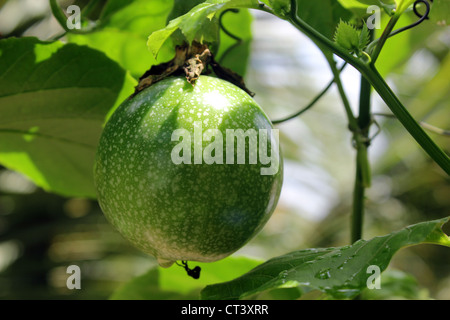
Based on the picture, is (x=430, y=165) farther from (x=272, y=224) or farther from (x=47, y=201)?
(x=47, y=201)

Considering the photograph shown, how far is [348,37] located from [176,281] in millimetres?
454

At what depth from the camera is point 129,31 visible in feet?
2.50

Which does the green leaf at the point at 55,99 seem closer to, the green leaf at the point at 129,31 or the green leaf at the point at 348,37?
the green leaf at the point at 129,31

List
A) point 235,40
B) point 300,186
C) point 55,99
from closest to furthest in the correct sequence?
point 55,99 < point 235,40 < point 300,186

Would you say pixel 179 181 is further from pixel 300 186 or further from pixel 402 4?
pixel 300 186

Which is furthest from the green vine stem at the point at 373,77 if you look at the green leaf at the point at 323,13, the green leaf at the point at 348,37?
the green leaf at the point at 323,13

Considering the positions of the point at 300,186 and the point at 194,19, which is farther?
the point at 300,186

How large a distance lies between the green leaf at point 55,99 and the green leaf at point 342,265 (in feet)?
1.04

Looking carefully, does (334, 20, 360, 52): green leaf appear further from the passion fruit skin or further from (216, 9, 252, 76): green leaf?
(216, 9, 252, 76): green leaf

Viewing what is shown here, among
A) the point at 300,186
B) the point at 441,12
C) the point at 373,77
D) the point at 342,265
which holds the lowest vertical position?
the point at 342,265

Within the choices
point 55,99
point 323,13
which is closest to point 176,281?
point 55,99

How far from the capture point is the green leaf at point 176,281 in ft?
2.43

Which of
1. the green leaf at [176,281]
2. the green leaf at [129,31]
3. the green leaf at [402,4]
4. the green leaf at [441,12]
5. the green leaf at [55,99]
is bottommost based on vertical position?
the green leaf at [176,281]

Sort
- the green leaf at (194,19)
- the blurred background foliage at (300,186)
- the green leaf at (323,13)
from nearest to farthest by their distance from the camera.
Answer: the green leaf at (194,19) → the green leaf at (323,13) → the blurred background foliage at (300,186)
